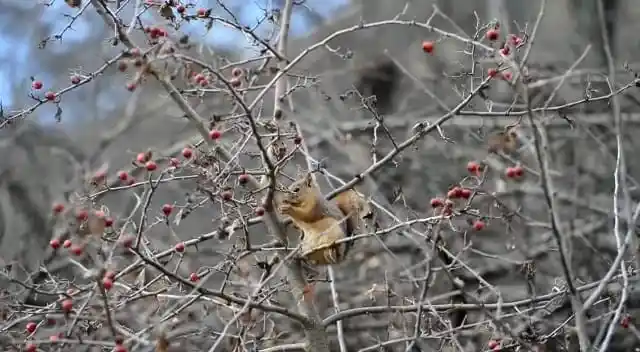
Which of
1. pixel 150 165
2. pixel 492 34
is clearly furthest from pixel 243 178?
pixel 492 34

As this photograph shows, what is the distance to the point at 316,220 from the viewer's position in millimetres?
1891

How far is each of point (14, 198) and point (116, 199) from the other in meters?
0.57

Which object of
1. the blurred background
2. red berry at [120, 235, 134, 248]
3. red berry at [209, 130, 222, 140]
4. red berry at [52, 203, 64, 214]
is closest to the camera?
red berry at [120, 235, 134, 248]

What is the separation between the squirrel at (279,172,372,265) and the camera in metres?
1.87

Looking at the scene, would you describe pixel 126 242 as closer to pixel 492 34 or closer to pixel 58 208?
pixel 58 208

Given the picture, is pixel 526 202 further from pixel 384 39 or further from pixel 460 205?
pixel 460 205

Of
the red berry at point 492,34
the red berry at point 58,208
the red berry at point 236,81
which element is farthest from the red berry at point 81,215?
the red berry at point 492,34

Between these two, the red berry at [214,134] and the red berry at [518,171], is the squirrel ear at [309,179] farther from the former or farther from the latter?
the red berry at [518,171]

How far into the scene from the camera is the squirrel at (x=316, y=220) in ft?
6.12

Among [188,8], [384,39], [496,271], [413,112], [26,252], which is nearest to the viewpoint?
Answer: [188,8]

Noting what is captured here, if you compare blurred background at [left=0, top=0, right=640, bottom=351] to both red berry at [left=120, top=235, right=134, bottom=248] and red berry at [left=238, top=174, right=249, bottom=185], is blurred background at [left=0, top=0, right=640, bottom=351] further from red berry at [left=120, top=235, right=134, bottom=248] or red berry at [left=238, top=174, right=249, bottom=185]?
red berry at [left=120, top=235, right=134, bottom=248]

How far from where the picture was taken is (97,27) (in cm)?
448

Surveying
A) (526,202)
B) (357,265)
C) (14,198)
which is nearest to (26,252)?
(14,198)

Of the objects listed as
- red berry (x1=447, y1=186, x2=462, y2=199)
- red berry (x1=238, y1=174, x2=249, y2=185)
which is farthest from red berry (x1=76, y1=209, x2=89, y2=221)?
red berry (x1=447, y1=186, x2=462, y2=199)
